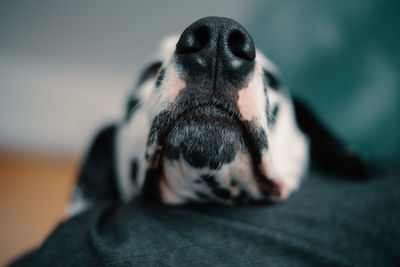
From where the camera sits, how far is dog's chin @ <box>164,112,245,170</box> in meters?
0.56

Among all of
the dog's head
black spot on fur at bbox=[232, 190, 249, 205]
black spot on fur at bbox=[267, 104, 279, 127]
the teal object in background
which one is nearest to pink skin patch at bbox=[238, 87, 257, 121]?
the dog's head

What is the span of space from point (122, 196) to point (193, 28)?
728 millimetres

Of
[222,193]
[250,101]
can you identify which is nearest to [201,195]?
[222,193]

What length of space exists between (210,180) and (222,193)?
7cm

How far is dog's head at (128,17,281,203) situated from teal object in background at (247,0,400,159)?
1.67 ft

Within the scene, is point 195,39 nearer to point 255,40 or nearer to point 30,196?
point 255,40

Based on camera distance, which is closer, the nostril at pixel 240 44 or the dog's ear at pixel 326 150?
the nostril at pixel 240 44

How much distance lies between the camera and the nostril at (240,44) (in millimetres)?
537

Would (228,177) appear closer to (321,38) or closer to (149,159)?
(149,159)

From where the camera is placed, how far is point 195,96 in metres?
0.55

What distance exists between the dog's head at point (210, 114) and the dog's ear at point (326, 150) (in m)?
0.46

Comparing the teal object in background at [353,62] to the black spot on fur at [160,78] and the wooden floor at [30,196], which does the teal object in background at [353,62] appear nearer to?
the black spot on fur at [160,78]

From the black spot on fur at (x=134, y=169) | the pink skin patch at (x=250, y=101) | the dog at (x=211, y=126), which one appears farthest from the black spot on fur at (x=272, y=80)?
the black spot on fur at (x=134, y=169)

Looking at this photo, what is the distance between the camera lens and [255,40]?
25.4 inches
